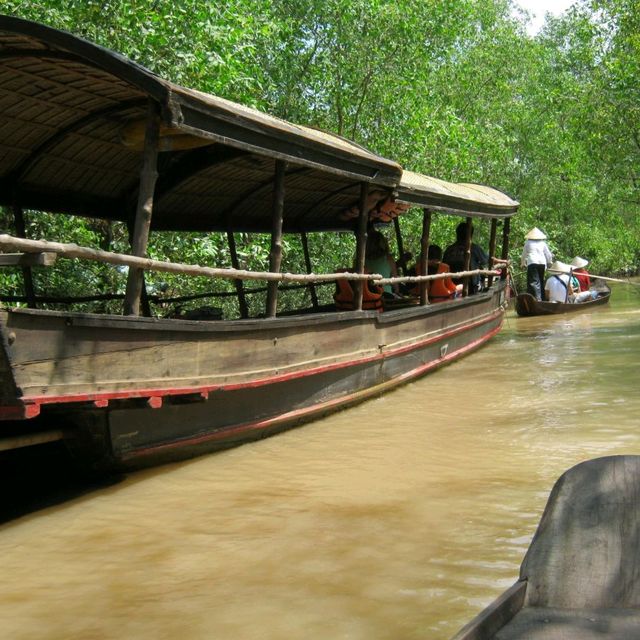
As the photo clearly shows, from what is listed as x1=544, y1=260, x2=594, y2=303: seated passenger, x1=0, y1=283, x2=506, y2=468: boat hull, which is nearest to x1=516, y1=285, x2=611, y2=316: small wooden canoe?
x1=544, y1=260, x2=594, y2=303: seated passenger

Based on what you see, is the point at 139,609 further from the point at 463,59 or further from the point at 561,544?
the point at 463,59

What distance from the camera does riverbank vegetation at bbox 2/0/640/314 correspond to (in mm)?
10492

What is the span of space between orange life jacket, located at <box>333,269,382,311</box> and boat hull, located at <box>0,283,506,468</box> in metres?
0.20

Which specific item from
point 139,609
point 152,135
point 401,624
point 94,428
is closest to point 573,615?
point 401,624

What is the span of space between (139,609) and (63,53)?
3.21 metres

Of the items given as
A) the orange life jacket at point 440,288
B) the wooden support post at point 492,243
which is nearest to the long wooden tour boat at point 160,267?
the orange life jacket at point 440,288

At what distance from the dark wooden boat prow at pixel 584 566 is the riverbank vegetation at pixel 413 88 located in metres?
8.58

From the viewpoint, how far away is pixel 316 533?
4.21 m

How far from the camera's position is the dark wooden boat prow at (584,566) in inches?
87.1

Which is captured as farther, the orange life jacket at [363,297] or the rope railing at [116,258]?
the orange life jacket at [363,297]

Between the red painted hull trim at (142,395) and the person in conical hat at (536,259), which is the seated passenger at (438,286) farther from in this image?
the person in conical hat at (536,259)

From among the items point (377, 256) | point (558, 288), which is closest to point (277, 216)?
point (377, 256)

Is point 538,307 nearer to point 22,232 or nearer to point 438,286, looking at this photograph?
point 438,286

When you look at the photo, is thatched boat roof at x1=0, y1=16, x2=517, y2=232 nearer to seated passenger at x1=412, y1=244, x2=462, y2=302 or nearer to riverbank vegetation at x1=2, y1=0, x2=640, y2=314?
seated passenger at x1=412, y1=244, x2=462, y2=302
